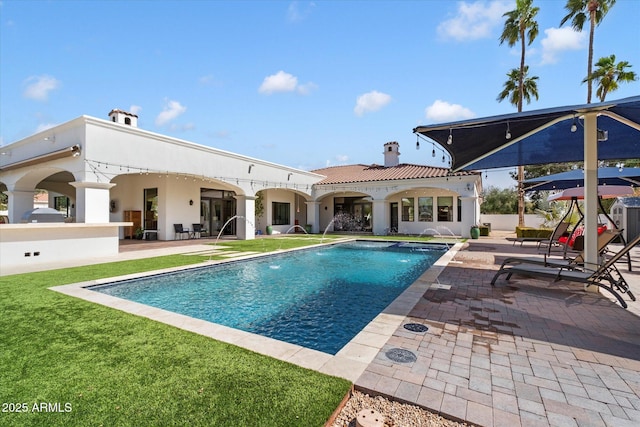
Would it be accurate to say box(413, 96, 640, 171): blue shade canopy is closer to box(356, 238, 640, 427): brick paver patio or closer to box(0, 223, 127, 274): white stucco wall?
box(356, 238, 640, 427): brick paver patio

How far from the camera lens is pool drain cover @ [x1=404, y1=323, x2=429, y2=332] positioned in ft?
13.0

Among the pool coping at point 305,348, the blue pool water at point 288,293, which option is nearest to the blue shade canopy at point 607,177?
the blue pool water at point 288,293

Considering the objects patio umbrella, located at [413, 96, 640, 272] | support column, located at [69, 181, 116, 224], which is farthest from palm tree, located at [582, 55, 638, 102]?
support column, located at [69, 181, 116, 224]

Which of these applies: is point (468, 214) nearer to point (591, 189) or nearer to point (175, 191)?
point (591, 189)

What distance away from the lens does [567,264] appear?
6270mm

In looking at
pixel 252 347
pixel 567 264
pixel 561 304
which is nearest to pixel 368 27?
pixel 567 264

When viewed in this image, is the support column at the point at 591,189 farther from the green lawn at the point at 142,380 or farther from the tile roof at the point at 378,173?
the tile roof at the point at 378,173

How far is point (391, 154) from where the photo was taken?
81.7 ft

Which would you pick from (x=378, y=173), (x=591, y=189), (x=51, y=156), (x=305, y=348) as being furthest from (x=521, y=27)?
(x=51, y=156)

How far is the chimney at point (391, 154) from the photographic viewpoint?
2486 cm

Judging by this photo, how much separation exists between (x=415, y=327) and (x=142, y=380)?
321 cm

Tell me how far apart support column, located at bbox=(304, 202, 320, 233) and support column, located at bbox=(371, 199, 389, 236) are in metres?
4.77

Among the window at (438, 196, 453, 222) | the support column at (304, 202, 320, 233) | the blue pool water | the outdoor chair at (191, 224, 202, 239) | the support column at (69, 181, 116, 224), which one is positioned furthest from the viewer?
the support column at (304, 202, 320, 233)

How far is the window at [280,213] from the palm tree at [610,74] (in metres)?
21.2
